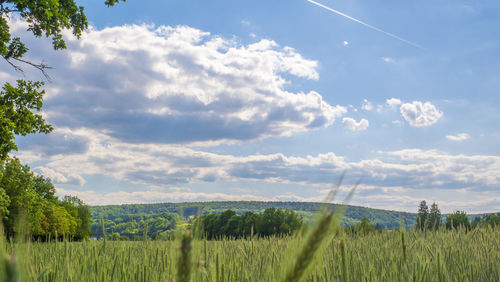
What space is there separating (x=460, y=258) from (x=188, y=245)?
3569 millimetres

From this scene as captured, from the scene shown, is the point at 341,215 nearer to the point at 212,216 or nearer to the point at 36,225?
the point at 36,225


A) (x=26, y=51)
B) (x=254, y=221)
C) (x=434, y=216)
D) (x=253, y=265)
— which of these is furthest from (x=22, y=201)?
(x=254, y=221)

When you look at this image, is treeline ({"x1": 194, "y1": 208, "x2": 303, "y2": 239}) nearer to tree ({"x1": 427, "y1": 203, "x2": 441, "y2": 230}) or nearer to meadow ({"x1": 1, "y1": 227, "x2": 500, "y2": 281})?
tree ({"x1": 427, "y1": 203, "x2": 441, "y2": 230})

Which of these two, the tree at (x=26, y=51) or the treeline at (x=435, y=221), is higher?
the tree at (x=26, y=51)

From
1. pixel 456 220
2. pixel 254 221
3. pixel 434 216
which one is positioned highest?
pixel 434 216

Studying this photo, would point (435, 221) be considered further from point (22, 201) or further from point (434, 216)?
point (22, 201)

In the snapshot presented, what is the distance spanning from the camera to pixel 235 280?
245 cm

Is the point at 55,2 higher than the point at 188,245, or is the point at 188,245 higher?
the point at 55,2

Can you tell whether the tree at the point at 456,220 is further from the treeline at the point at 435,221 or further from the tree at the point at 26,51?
the tree at the point at 26,51

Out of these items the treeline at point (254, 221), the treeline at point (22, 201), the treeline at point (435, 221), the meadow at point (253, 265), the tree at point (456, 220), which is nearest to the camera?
the meadow at point (253, 265)

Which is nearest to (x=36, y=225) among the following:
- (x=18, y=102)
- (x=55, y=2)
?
(x=18, y=102)

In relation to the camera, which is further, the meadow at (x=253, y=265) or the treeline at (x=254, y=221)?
the treeline at (x=254, y=221)

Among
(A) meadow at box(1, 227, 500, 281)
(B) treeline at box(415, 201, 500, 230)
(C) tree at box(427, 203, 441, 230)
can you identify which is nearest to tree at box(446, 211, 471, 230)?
(B) treeline at box(415, 201, 500, 230)

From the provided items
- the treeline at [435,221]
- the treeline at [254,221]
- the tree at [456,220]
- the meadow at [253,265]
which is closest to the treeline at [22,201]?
the meadow at [253,265]
